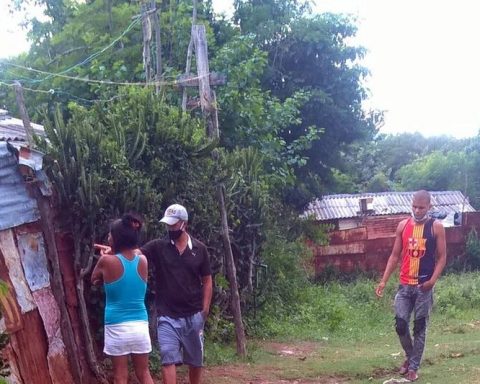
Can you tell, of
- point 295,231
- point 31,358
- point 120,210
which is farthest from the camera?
point 295,231

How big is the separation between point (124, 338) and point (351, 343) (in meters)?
5.99

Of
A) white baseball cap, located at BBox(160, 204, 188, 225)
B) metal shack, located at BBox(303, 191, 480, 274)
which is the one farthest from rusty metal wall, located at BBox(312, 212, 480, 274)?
white baseball cap, located at BBox(160, 204, 188, 225)

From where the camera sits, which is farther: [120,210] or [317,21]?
[317,21]

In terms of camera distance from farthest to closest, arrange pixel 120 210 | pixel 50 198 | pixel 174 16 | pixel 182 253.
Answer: pixel 174 16 < pixel 120 210 < pixel 50 198 < pixel 182 253

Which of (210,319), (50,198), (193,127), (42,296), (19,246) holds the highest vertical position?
(193,127)

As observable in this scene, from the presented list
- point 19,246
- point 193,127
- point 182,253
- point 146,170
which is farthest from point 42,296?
point 193,127

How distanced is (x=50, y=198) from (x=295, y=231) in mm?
11535

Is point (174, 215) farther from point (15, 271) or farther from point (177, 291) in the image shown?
point (15, 271)

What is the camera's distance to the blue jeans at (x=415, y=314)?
22.4ft

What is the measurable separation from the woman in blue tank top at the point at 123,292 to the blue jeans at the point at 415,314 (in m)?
2.87

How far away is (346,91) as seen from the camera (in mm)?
18500

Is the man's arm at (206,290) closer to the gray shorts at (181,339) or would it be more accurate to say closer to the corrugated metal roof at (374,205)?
the gray shorts at (181,339)

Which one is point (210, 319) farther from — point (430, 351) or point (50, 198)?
point (50, 198)

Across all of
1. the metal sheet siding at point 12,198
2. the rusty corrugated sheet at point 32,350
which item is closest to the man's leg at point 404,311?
the rusty corrugated sheet at point 32,350
